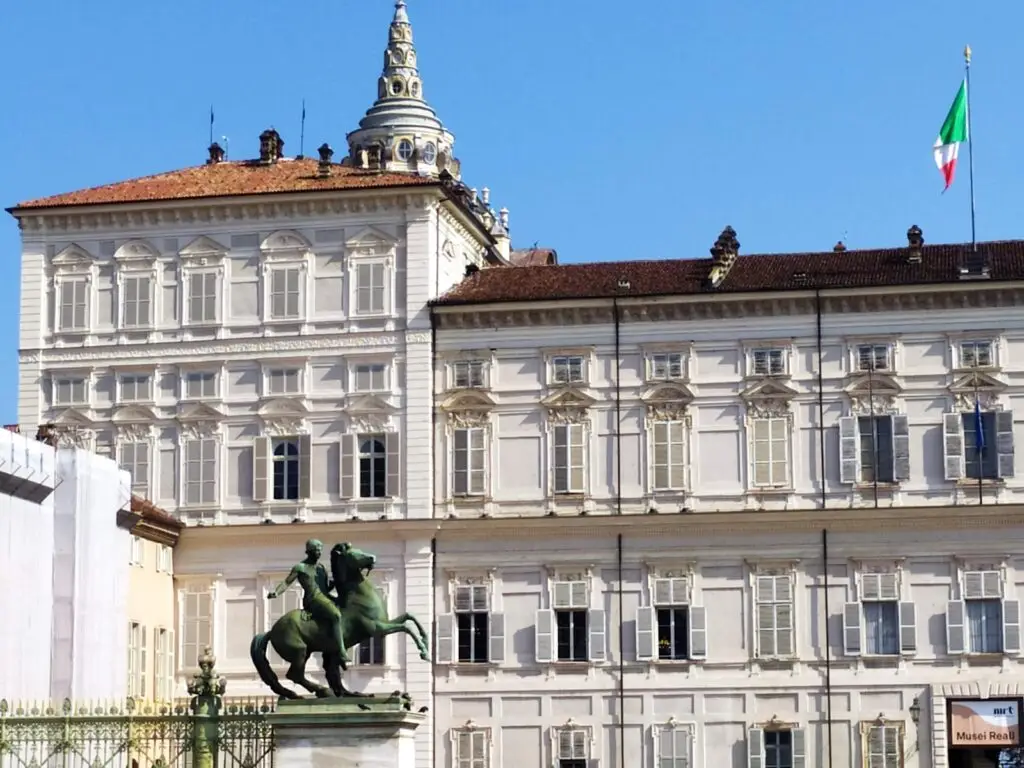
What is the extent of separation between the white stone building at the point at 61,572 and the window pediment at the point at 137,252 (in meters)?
8.24

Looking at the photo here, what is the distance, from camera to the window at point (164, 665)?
60.4 meters

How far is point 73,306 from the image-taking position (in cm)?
6375

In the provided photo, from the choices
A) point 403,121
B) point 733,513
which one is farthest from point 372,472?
point 403,121

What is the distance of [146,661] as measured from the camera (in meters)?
59.6

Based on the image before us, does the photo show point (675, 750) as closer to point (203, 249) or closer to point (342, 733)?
point (203, 249)

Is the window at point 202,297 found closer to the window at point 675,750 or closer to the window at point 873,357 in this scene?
the window at point 675,750

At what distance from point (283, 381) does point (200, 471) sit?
335cm

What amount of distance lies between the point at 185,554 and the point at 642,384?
1326 cm

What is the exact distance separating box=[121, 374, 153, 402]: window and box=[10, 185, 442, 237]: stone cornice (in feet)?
13.9

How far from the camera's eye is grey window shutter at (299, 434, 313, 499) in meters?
61.4

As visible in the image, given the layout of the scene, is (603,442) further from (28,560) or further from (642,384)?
(28,560)

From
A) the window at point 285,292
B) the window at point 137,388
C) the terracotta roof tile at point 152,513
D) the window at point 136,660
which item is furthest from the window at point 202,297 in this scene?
the window at point 136,660

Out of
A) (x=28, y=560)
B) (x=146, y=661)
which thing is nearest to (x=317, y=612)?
(x=28, y=560)

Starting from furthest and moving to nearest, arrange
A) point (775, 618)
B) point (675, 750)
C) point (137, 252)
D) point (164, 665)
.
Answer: point (137, 252)
point (164, 665)
point (675, 750)
point (775, 618)
